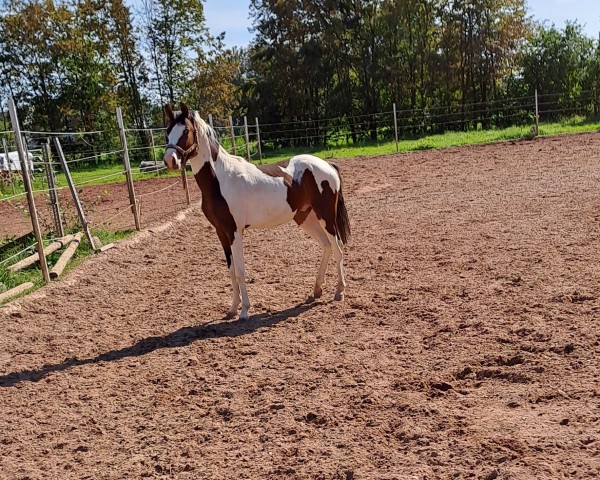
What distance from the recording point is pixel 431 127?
25641 mm

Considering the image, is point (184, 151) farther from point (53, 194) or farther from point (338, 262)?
point (53, 194)

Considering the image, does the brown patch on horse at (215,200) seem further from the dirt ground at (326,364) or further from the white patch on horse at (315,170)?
the dirt ground at (326,364)

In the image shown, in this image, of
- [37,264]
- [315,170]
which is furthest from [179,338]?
[37,264]

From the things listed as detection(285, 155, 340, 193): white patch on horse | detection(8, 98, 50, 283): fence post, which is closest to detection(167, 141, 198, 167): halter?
detection(285, 155, 340, 193): white patch on horse

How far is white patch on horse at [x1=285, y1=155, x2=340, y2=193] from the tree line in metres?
21.1

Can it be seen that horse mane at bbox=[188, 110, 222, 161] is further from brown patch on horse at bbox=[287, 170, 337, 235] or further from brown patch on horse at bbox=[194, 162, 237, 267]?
brown patch on horse at bbox=[287, 170, 337, 235]

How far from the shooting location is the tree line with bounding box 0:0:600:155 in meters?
27.1

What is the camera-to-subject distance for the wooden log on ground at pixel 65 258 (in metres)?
6.34

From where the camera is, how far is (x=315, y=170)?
5.27m

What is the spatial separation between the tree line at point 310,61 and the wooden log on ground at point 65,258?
19.9m

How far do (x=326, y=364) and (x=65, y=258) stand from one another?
4251mm

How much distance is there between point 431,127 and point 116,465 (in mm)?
24591

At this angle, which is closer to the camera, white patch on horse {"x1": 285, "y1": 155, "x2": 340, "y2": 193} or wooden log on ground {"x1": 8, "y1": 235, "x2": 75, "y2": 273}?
white patch on horse {"x1": 285, "y1": 155, "x2": 340, "y2": 193}

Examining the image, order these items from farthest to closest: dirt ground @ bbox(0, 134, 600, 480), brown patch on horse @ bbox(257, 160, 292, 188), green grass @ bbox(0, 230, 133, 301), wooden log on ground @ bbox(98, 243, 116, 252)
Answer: wooden log on ground @ bbox(98, 243, 116, 252)
green grass @ bbox(0, 230, 133, 301)
brown patch on horse @ bbox(257, 160, 292, 188)
dirt ground @ bbox(0, 134, 600, 480)
